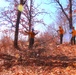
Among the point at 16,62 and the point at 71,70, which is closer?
the point at 71,70

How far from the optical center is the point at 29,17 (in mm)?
30422

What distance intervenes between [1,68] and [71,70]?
462 centimetres

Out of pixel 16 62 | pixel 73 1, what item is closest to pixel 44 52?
pixel 16 62

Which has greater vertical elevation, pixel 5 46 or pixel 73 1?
pixel 73 1

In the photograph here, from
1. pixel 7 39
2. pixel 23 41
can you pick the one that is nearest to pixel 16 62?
pixel 7 39

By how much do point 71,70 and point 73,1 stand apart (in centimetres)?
1684

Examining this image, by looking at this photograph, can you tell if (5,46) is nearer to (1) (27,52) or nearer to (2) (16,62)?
(1) (27,52)

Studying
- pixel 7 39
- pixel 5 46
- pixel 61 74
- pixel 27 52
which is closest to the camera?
pixel 61 74

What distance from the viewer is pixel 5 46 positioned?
69.1 feet

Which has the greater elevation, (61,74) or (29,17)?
(29,17)

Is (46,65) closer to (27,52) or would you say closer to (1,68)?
(1,68)

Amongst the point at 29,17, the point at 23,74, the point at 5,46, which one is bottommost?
the point at 23,74

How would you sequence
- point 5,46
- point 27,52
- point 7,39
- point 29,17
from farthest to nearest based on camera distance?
point 29,17, point 7,39, point 5,46, point 27,52

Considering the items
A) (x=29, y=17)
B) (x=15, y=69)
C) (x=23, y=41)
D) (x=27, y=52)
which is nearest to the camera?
(x=15, y=69)
